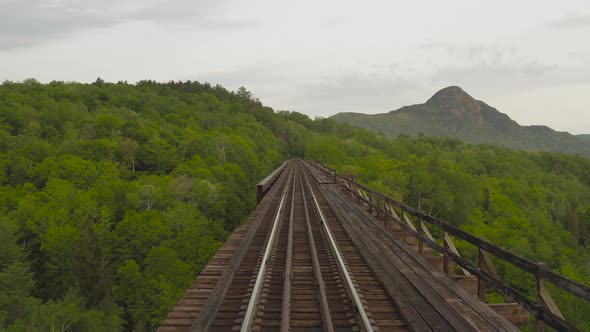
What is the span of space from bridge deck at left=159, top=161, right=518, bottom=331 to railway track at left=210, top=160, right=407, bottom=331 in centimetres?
2

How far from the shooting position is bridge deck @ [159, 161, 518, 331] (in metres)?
5.04

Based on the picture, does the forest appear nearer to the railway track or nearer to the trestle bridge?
the railway track

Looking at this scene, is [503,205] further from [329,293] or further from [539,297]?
[539,297]

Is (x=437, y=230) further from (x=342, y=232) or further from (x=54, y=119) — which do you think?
(x=54, y=119)

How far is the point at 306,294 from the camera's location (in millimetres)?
6336

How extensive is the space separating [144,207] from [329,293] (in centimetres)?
5434

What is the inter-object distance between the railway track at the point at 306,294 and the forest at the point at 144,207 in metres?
28.9

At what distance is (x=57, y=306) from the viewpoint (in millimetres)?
34094

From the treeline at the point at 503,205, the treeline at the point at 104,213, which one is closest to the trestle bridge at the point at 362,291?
the treeline at the point at 503,205

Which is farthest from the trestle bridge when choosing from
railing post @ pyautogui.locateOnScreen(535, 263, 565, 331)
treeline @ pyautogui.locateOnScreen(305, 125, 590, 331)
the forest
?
the forest

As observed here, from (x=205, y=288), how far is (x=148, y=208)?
165 ft

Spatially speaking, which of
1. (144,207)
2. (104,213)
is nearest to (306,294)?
(104,213)

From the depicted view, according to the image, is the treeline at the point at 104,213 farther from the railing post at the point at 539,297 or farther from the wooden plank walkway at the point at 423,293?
the railing post at the point at 539,297

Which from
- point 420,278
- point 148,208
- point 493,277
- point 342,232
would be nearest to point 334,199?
point 342,232
